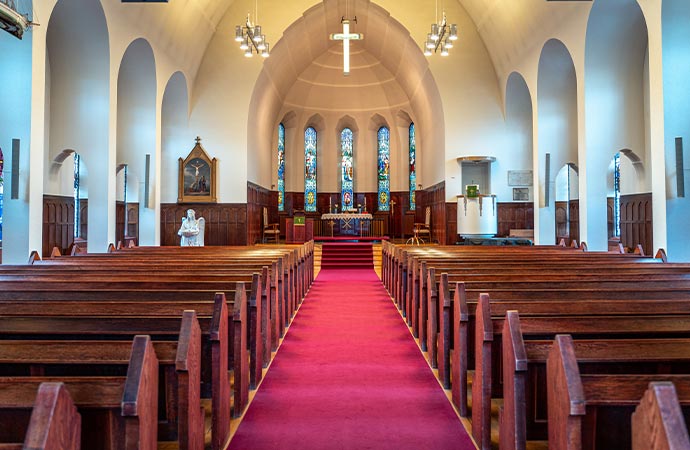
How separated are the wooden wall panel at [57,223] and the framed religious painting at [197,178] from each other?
309 cm

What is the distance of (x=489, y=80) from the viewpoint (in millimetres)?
15742

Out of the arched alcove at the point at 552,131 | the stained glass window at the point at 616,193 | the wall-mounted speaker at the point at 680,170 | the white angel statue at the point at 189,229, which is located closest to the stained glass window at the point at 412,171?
the arched alcove at the point at 552,131

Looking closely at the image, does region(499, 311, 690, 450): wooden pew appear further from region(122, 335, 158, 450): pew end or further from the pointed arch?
the pointed arch

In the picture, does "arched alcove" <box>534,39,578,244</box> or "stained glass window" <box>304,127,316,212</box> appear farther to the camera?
"stained glass window" <box>304,127,316,212</box>

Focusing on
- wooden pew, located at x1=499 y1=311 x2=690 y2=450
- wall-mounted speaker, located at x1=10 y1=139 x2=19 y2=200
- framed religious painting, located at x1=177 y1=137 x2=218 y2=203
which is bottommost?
wooden pew, located at x1=499 y1=311 x2=690 y2=450

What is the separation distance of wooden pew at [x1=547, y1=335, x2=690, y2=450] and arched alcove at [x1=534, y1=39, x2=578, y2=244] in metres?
12.5

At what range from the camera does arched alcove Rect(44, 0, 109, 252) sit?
1016cm

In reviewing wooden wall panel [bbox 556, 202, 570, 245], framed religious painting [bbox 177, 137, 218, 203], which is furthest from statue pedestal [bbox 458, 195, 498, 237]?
framed religious painting [bbox 177, 137, 218, 203]

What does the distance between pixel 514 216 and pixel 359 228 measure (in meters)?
6.09

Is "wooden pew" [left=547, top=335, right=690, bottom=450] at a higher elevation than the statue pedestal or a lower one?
lower

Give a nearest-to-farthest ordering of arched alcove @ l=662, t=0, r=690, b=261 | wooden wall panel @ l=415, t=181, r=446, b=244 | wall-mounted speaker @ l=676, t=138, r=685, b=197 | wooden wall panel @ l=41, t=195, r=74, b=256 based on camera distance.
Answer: wall-mounted speaker @ l=676, t=138, r=685, b=197 → arched alcove @ l=662, t=0, r=690, b=261 → wooden wall panel @ l=41, t=195, r=74, b=256 → wooden wall panel @ l=415, t=181, r=446, b=244

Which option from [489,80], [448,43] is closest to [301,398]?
[448,43]

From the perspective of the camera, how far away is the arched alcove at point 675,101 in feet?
25.8

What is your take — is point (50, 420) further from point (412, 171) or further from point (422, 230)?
point (412, 171)
